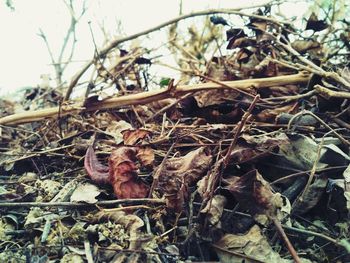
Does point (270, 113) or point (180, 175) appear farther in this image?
point (270, 113)

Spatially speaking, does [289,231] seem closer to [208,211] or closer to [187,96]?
[208,211]

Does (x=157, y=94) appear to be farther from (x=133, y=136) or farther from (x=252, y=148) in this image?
(x=252, y=148)

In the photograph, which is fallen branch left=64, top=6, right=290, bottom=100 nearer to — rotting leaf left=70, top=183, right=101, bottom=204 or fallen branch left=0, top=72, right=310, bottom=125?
fallen branch left=0, top=72, right=310, bottom=125

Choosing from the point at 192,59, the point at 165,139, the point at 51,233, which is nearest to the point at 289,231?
the point at 165,139

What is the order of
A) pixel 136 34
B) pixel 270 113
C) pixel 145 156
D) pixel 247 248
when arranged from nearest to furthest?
pixel 247 248 < pixel 145 156 < pixel 270 113 < pixel 136 34

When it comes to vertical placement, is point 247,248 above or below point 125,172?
below

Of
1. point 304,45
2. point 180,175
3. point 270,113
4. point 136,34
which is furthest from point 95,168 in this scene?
point 304,45
